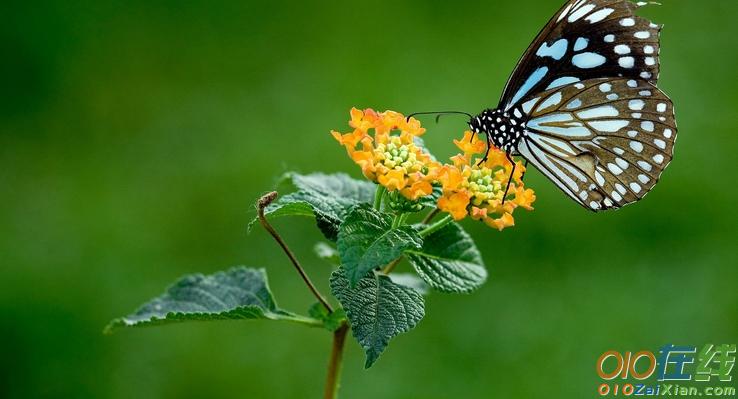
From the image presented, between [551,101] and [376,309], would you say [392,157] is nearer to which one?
[376,309]

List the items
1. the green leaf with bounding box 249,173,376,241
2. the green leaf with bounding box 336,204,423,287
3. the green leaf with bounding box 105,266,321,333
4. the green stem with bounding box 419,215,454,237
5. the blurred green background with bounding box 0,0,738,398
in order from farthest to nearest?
1. the blurred green background with bounding box 0,0,738,398
2. the green leaf with bounding box 105,266,321,333
3. the green stem with bounding box 419,215,454,237
4. the green leaf with bounding box 249,173,376,241
5. the green leaf with bounding box 336,204,423,287

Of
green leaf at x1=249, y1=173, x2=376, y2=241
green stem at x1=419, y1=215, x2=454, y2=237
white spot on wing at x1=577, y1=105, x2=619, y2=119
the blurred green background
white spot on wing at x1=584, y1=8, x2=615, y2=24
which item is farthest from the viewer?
the blurred green background

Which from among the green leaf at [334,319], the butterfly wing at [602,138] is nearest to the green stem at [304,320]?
the green leaf at [334,319]

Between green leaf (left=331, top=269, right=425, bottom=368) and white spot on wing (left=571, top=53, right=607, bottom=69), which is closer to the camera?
green leaf (left=331, top=269, right=425, bottom=368)

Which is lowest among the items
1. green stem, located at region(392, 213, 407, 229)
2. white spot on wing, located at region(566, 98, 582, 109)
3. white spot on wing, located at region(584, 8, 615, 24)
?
green stem, located at region(392, 213, 407, 229)

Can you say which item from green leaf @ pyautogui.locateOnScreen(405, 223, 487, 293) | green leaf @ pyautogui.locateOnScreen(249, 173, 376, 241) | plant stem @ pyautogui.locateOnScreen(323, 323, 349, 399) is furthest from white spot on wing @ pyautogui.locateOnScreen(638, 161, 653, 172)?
plant stem @ pyautogui.locateOnScreen(323, 323, 349, 399)

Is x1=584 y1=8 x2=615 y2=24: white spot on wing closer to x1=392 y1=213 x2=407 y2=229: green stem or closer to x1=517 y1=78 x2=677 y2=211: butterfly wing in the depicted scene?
x1=517 y1=78 x2=677 y2=211: butterfly wing

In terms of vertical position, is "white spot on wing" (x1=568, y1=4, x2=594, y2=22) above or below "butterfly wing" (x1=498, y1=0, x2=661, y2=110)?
above

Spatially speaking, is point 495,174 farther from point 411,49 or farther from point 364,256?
point 411,49

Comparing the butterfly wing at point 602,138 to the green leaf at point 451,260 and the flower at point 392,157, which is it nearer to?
the green leaf at point 451,260
